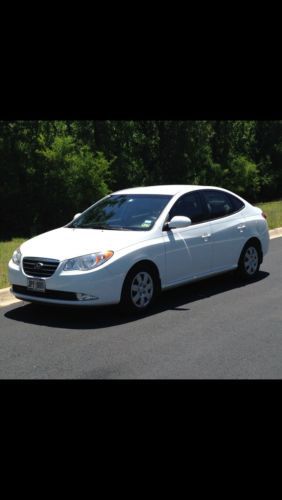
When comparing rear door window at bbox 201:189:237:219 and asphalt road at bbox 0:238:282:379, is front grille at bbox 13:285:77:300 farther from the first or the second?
rear door window at bbox 201:189:237:219

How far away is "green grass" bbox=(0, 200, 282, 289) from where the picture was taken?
396 inches

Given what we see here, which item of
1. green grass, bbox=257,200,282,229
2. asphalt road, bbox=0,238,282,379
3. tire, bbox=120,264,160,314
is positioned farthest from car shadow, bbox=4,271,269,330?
green grass, bbox=257,200,282,229

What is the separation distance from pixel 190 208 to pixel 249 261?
1483 millimetres

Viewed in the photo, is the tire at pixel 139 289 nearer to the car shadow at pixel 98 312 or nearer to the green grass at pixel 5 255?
the car shadow at pixel 98 312

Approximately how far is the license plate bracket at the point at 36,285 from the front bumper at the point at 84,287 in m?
0.05

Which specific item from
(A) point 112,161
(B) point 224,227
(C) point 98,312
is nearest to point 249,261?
(B) point 224,227

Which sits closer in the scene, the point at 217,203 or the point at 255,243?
the point at 217,203

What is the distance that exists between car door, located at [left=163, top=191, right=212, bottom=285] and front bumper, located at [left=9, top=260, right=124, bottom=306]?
3.32 ft

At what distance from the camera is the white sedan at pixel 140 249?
7.73 meters

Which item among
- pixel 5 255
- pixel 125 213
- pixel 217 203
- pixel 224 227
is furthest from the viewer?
pixel 5 255

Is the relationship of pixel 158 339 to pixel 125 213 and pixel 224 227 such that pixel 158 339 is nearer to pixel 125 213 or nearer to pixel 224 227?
pixel 125 213

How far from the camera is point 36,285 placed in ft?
25.8

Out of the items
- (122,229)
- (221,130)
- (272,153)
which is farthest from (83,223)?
(272,153)

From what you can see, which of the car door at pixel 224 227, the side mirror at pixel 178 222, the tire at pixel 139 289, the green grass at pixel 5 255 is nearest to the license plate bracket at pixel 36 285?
the tire at pixel 139 289
